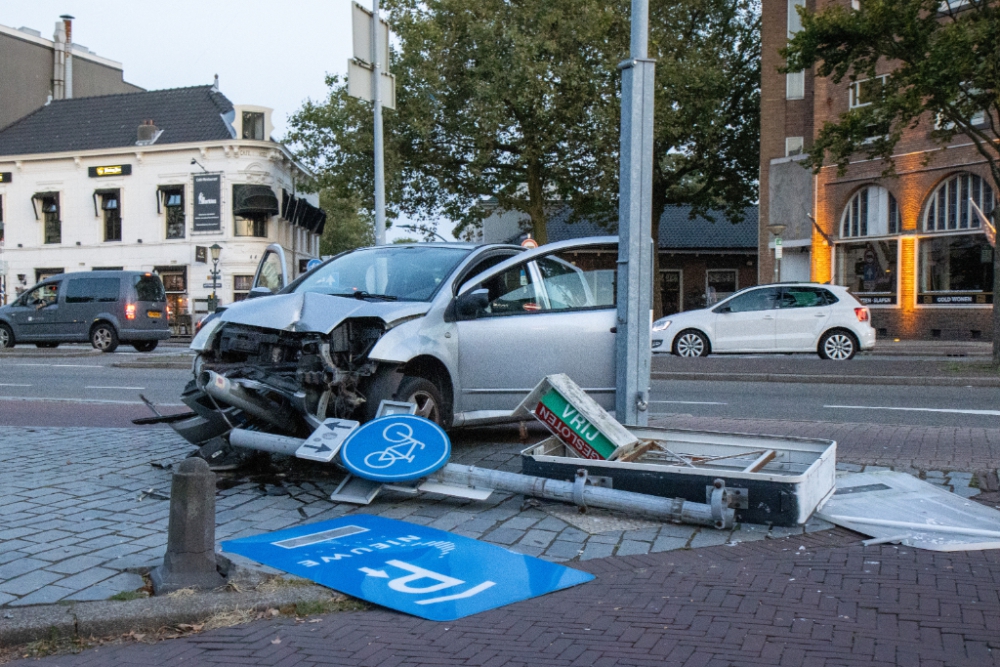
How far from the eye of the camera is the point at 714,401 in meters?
11.4

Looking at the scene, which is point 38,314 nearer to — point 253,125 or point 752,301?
point 752,301

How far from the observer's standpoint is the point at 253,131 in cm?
3922

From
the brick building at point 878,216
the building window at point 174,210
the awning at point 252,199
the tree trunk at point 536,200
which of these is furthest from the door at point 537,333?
the building window at point 174,210

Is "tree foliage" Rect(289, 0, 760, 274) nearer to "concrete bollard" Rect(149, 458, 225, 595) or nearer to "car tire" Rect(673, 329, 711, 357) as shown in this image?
"car tire" Rect(673, 329, 711, 357)

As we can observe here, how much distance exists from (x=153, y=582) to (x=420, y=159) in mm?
23798

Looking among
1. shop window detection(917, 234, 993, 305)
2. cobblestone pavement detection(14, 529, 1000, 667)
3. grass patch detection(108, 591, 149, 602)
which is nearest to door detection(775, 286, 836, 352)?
shop window detection(917, 234, 993, 305)

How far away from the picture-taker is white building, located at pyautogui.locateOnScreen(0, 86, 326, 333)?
38469 millimetres

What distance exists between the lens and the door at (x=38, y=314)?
2259 centimetres

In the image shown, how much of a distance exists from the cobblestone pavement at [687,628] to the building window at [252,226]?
3698 cm

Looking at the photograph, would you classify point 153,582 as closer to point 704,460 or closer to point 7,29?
point 704,460

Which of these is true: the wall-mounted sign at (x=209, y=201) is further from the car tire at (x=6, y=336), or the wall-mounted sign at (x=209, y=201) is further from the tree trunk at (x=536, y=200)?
the tree trunk at (x=536, y=200)

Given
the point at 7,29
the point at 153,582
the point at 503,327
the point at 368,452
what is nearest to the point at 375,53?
the point at 503,327

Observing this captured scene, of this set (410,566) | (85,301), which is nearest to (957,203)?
(85,301)

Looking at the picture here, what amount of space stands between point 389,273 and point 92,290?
58.6 feet
